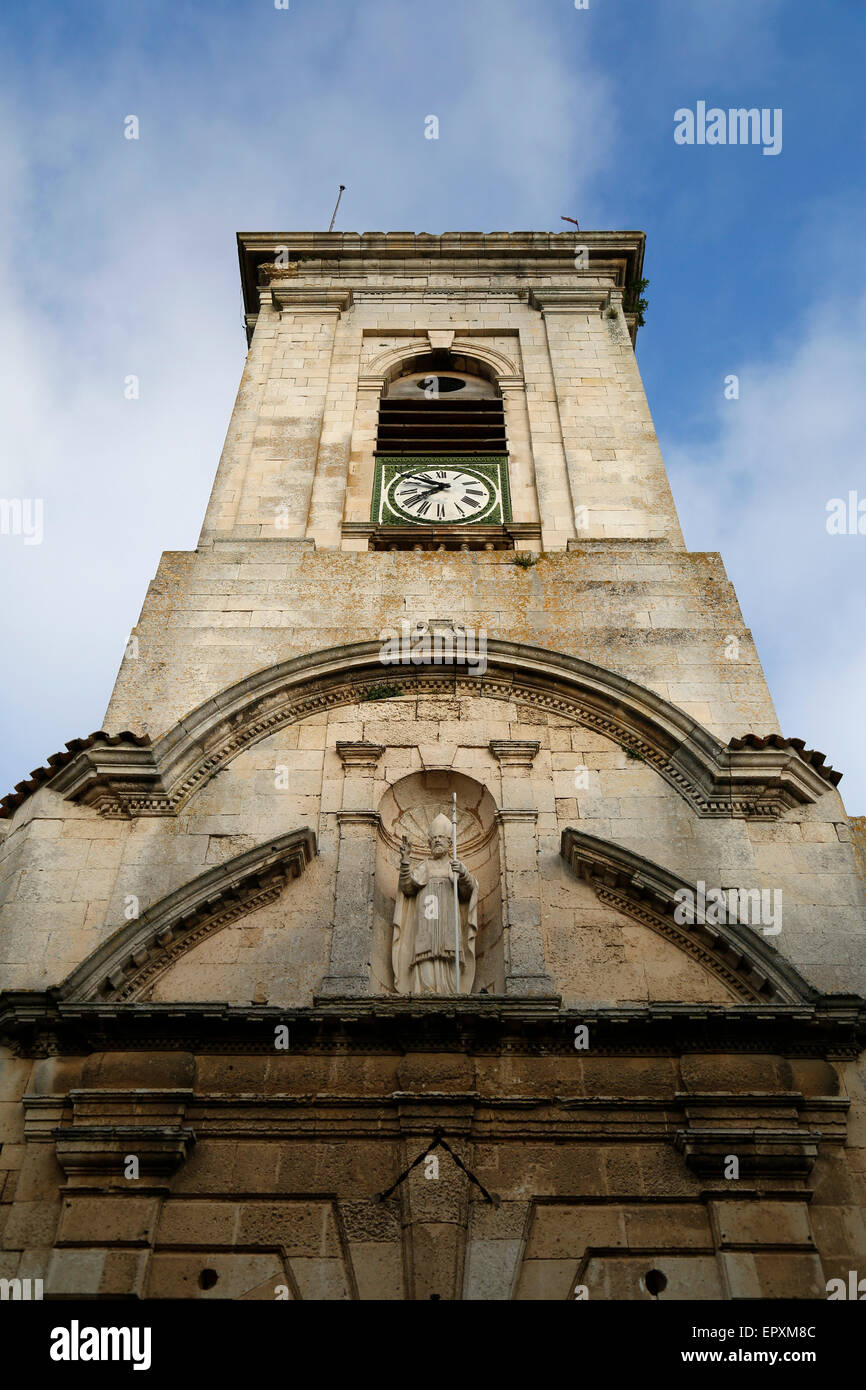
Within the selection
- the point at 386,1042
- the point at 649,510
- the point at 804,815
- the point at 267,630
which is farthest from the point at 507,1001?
the point at 649,510

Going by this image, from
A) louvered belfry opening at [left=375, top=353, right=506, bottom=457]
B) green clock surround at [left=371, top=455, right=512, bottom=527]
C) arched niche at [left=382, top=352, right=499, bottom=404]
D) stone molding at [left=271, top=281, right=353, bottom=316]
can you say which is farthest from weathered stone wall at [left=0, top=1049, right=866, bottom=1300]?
stone molding at [left=271, top=281, right=353, bottom=316]

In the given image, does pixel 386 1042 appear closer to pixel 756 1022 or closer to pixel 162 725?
pixel 756 1022

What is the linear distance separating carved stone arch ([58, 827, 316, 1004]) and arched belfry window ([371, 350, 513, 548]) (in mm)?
5842

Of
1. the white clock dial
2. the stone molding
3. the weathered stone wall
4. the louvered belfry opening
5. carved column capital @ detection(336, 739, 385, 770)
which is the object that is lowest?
the weathered stone wall

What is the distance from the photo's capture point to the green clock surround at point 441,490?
627 inches

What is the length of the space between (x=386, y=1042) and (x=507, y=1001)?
3.07 feet

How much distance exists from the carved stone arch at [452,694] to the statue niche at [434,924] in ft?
6.80

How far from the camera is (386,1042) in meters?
9.15

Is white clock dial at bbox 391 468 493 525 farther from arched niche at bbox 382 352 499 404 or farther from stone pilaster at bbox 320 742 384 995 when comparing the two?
stone pilaster at bbox 320 742 384 995

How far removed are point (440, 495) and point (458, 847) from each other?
20.6 ft

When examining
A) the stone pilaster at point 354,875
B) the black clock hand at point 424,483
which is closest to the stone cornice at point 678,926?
the stone pilaster at point 354,875

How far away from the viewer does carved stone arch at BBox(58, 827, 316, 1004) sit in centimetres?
954

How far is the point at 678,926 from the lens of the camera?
1013 centimetres

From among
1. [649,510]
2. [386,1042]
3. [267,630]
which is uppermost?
[649,510]
